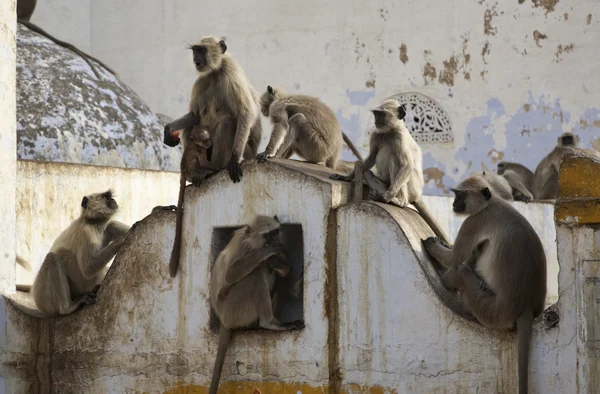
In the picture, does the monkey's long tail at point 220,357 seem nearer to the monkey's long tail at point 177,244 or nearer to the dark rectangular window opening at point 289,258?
the dark rectangular window opening at point 289,258

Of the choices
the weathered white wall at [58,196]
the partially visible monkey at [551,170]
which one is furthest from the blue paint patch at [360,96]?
the weathered white wall at [58,196]

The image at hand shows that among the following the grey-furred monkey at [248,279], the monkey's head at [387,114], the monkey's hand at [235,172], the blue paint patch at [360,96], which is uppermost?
the blue paint patch at [360,96]

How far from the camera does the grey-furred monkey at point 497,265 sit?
195 inches

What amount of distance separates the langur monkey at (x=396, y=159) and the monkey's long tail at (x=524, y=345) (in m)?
1.25

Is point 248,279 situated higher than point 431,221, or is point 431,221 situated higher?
point 431,221

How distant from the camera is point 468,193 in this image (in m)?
5.41

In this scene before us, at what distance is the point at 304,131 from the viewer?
6.55m

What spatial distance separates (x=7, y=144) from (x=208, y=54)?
1.22 m

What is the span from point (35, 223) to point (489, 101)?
6846mm

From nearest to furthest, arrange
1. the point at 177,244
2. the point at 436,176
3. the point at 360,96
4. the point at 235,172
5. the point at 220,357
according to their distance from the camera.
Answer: the point at 220,357 → the point at 235,172 → the point at 177,244 → the point at 436,176 → the point at 360,96

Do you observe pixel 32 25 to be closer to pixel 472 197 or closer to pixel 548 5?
pixel 472 197

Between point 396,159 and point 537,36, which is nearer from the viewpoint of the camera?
point 396,159

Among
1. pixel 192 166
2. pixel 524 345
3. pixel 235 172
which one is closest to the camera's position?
Answer: pixel 524 345

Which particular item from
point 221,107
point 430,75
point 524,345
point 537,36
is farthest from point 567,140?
point 524,345
